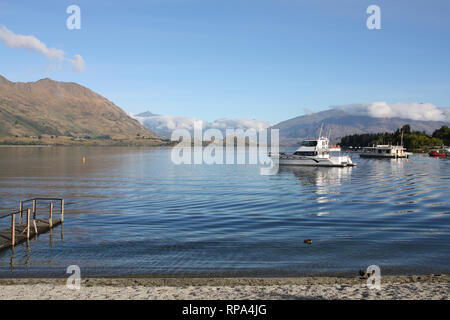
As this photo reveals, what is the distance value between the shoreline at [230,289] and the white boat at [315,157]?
98.4 meters

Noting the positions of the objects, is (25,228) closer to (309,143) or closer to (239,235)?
(239,235)

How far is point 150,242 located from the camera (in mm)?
25641

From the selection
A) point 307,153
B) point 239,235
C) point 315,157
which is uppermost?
point 307,153

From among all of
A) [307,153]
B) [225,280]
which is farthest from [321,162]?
[225,280]

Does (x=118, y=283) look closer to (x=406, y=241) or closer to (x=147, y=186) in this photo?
(x=406, y=241)

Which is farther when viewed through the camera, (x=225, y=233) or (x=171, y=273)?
(x=225, y=233)

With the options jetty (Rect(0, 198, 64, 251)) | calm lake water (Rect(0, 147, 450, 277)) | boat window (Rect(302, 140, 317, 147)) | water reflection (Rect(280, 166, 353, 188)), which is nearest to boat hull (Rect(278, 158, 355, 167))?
water reflection (Rect(280, 166, 353, 188))

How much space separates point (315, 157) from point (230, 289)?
102 meters

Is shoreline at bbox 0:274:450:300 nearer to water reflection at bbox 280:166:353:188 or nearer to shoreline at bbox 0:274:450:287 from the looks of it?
shoreline at bbox 0:274:450:287

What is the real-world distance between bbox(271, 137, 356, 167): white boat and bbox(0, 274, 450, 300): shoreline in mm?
98388

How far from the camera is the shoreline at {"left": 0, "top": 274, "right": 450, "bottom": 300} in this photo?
50.7 ft

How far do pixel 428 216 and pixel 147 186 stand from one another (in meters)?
40.4

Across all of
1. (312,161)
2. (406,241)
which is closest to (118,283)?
(406,241)

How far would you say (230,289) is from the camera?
652 inches
